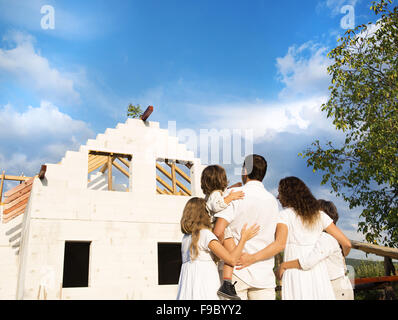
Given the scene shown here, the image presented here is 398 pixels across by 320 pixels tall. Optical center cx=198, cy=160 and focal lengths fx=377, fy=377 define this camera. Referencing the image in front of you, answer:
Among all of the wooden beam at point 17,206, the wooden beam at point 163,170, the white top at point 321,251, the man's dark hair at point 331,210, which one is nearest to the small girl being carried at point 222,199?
the white top at point 321,251

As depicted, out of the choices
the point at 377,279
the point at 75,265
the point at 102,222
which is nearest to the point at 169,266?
the point at 75,265

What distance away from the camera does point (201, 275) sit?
361 cm

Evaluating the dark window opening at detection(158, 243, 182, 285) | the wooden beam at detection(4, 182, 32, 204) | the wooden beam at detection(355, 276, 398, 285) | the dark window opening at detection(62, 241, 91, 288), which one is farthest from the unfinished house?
the wooden beam at detection(355, 276, 398, 285)

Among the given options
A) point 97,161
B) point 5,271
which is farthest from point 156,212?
point 5,271

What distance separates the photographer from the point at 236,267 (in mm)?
3406

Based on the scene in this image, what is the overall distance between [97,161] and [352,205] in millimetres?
10667

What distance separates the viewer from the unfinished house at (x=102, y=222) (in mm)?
10789

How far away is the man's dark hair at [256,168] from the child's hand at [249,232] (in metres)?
0.50

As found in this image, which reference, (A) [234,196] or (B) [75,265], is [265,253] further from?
(B) [75,265]

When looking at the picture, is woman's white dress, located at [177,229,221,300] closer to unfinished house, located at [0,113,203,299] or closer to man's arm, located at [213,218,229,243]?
man's arm, located at [213,218,229,243]

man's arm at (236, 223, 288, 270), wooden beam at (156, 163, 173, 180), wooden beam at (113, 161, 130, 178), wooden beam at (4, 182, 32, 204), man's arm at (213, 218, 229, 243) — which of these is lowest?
man's arm at (236, 223, 288, 270)

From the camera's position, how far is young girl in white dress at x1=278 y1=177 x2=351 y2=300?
134 inches

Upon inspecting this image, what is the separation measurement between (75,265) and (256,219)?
14.4m

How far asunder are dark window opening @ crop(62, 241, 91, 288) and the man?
43.5 ft
